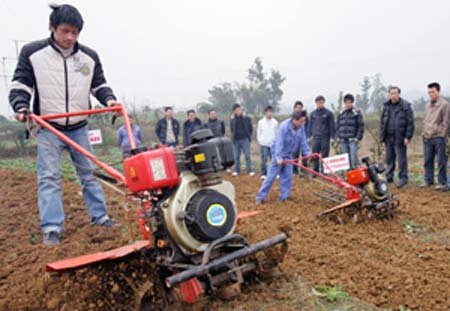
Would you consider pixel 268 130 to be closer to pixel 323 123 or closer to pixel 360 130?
pixel 323 123

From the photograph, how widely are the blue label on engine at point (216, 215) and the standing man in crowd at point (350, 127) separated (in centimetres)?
617

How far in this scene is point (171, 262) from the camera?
2721 millimetres

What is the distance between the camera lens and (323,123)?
29.5ft

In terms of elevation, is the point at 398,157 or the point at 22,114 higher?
the point at 22,114

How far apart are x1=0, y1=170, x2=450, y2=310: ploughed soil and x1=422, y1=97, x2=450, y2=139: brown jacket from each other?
1.79m

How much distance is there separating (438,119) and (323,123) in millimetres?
2404

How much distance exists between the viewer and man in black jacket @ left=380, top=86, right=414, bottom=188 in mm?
7566

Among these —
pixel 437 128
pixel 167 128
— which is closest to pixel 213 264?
pixel 437 128

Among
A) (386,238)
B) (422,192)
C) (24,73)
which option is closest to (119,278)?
(24,73)

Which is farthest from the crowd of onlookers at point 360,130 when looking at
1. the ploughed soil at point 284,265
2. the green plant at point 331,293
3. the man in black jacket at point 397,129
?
the green plant at point 331,293

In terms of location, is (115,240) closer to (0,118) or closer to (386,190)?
(386,190)

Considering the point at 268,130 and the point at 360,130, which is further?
the point at 268,130

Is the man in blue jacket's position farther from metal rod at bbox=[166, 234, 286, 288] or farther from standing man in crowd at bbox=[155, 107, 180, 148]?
standing man in crowd at bbox=[155, 107, 180, 148]

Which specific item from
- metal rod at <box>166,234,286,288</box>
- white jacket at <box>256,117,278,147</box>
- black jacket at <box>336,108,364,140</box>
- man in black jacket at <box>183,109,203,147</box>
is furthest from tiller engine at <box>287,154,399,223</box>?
man in black jacket at <box>183,109,203,147</box>
